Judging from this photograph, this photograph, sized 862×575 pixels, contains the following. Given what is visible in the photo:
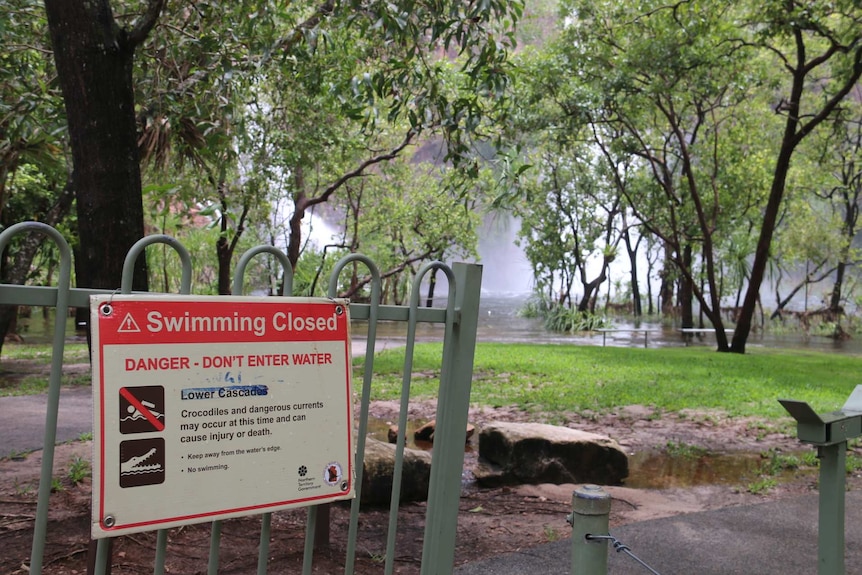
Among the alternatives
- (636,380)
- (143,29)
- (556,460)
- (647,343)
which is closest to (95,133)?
(143,29)

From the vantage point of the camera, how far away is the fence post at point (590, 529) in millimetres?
1946

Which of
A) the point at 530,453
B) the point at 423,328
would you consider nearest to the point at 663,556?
the point at 530,453

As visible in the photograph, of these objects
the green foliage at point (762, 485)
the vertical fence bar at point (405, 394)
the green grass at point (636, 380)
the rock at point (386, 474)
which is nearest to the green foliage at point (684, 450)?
the green foliage at point (762, 485)

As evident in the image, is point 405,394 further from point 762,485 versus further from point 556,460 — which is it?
point 762,485

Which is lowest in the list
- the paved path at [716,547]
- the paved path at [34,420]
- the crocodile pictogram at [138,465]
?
the paved path at [34,420]

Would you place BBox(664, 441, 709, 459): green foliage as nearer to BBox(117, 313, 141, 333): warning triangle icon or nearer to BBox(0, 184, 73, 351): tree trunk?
BBox(117, 313, 141, 333): warning triangle icon

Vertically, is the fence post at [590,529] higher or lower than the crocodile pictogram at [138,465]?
lower

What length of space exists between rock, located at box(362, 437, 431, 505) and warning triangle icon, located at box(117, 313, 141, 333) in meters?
3.06

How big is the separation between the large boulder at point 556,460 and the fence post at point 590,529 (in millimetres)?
3757

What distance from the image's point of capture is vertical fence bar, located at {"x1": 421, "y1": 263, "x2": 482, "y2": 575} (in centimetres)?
235

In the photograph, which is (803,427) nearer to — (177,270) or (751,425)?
(751,425)

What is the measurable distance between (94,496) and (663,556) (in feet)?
9.97

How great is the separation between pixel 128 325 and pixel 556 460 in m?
4.55

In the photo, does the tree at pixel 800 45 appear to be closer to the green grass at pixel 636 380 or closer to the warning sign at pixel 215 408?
the green grass at pixel 636 380
